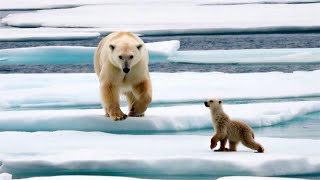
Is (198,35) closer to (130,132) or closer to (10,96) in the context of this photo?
(10,96)

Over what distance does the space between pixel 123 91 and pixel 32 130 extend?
78cm

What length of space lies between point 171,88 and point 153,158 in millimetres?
4095

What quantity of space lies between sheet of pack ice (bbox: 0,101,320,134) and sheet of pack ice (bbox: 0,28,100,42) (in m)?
8.57

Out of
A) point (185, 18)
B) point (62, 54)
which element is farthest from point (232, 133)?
point (185, 18)

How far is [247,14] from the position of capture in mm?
18422

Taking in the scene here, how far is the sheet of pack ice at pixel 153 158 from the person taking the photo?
209 inches

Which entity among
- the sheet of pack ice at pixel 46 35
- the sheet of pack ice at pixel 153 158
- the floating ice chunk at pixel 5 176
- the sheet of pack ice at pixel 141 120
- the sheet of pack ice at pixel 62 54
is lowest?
the floating ice chunk at pixel 5 176

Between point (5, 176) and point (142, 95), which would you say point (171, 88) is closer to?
point (142, 95)

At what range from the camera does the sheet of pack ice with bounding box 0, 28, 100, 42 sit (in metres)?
16.1

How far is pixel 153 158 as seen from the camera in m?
5.41

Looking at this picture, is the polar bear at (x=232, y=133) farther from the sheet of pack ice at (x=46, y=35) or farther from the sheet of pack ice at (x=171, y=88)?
the sheet of pack ice at (x=46, y=35)

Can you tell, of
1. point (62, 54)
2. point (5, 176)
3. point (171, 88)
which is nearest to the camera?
point (5, 176)

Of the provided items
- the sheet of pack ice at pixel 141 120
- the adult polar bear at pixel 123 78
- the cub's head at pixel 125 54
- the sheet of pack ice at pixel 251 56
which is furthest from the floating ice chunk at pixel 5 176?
the sheet of pack ice at pixel 251 56

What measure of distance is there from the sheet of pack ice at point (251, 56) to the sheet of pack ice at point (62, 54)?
11.3 inches
